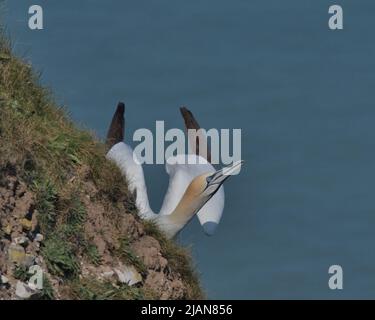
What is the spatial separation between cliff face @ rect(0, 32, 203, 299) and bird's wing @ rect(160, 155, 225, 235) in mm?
4528

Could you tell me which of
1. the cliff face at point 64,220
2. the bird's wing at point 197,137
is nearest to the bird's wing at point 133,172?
the cliff face at point 64,220

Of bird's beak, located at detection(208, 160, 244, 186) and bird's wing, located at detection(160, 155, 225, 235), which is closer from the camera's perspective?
bird's beak, located at detection(208, 160, 244, 186)

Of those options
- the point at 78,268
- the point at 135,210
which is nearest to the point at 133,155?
the point at 135,210

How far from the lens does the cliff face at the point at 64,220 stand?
1897cm

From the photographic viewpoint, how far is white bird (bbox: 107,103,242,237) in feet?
77.5

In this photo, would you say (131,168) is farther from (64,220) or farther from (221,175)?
(64,220)

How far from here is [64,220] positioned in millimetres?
19750
